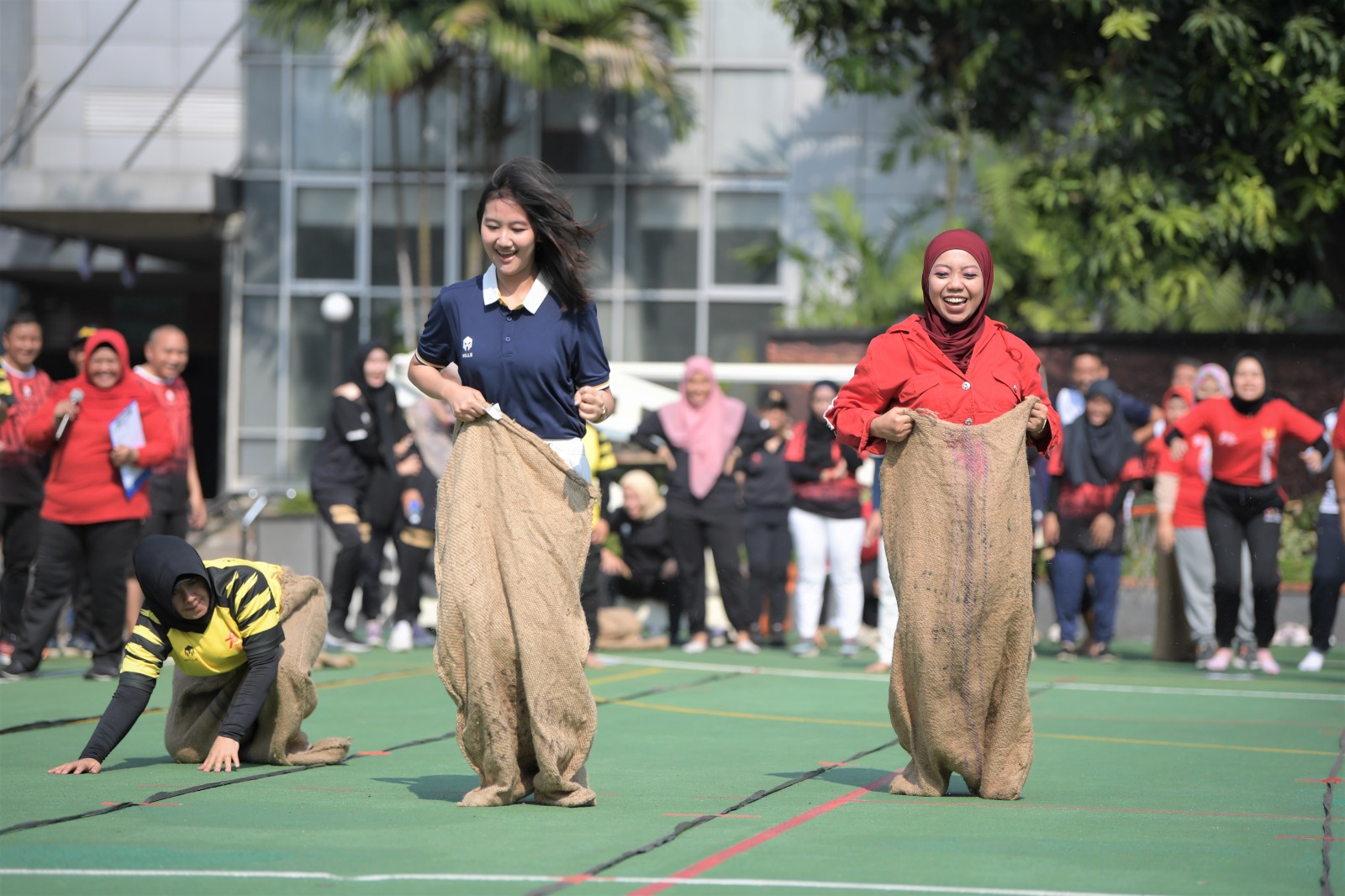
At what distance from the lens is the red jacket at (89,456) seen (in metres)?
11.0

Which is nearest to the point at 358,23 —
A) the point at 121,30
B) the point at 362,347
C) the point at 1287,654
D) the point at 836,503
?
the point at 121,30

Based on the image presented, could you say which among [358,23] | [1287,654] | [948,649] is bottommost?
[1287,654]

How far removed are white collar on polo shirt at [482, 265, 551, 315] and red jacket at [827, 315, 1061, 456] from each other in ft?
3.74

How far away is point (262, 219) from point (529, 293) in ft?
67.7

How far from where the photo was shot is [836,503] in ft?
45.7

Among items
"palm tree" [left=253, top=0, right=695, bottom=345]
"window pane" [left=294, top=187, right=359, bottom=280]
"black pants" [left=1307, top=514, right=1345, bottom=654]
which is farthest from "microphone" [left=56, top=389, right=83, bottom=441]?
"window pane" [left=294, top=187, right=359, bottom=280]

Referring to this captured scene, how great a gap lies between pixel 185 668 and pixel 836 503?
25.1ft

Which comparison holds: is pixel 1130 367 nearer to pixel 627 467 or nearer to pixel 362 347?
pixel 627 467

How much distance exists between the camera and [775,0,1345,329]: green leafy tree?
14.8 metres

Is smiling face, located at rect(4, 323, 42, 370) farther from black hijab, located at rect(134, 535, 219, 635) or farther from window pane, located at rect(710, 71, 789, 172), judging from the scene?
window pane, located at rect(710, 71, 789, 172)

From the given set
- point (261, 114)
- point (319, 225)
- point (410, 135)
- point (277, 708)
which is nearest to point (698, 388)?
point (277, 708)

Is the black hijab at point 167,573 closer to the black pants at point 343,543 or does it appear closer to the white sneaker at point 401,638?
the black pants at point 343,543

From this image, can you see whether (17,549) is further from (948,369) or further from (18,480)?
(948,369)

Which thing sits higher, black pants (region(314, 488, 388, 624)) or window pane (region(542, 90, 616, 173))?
window pane (region(542, 90, 616, 173))
